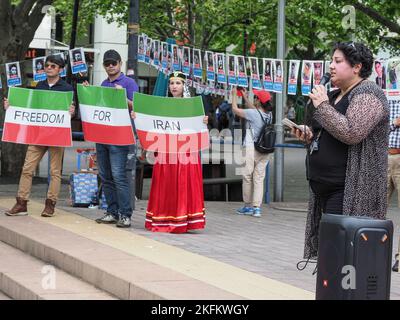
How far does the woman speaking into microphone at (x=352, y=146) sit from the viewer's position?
231 inches

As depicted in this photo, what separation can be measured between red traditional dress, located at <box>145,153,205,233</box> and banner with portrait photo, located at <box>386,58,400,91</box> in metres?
3.49

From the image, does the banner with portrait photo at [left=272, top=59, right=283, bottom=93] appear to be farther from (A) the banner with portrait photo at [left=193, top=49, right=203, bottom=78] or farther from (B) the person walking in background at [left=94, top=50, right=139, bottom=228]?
(B) the person walking in background at [left=94, top=50, right=139, bottom=228]

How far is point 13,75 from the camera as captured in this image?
1484 cm

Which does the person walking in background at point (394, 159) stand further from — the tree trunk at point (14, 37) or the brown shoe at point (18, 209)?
the tree trunk at point (14, 37)

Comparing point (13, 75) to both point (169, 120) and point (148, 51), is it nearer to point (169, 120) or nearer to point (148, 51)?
point (148, 51)

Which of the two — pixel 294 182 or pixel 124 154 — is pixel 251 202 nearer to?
pixel 124 154

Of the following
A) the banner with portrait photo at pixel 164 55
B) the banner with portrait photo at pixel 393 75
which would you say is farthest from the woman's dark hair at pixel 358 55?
the banner with portrait photo at pixel 164 55

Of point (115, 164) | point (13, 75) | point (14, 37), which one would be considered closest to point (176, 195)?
point (115, 164)

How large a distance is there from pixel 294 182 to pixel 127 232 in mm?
11303

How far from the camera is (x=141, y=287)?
254 inches

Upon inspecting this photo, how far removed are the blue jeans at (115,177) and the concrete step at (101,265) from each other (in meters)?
0.33

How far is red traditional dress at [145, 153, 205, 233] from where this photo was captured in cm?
998

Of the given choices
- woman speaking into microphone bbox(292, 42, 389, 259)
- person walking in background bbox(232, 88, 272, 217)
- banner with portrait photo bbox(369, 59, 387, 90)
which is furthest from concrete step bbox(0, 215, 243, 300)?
banner with portrait photo bbox(369, 59, 387, 90)
